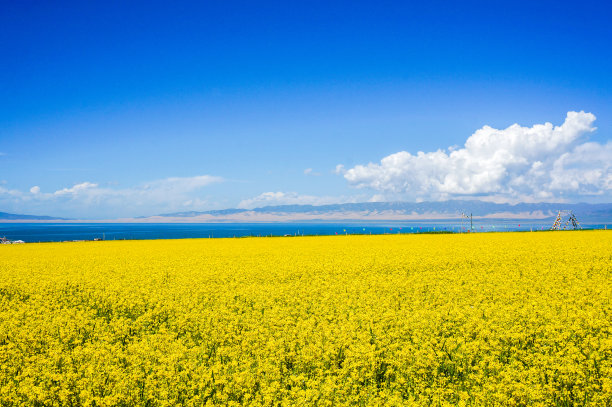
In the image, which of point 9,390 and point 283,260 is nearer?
point 9,390

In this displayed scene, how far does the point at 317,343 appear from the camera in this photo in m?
8.52

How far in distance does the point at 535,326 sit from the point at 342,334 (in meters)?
4.78

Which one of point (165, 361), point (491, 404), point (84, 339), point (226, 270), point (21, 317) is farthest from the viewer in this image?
point (226, 270)

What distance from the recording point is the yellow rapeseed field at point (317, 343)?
6.71 m

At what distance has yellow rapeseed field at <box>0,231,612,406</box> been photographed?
6715mm

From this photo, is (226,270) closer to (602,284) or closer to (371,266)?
(371,266)

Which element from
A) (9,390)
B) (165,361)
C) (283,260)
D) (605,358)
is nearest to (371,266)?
(283,260)

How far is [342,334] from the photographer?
9.08 metres

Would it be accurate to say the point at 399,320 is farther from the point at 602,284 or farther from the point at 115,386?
the point at 602,284

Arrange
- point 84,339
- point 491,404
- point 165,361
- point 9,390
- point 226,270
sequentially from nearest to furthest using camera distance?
point 491,404
point 9,390
point 165,361
point 84,339
point 226,270

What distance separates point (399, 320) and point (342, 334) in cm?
188

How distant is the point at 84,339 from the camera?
9.97 metres

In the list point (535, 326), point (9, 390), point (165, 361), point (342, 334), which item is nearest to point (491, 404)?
point (342, 334)

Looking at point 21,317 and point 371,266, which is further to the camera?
point 371,266
